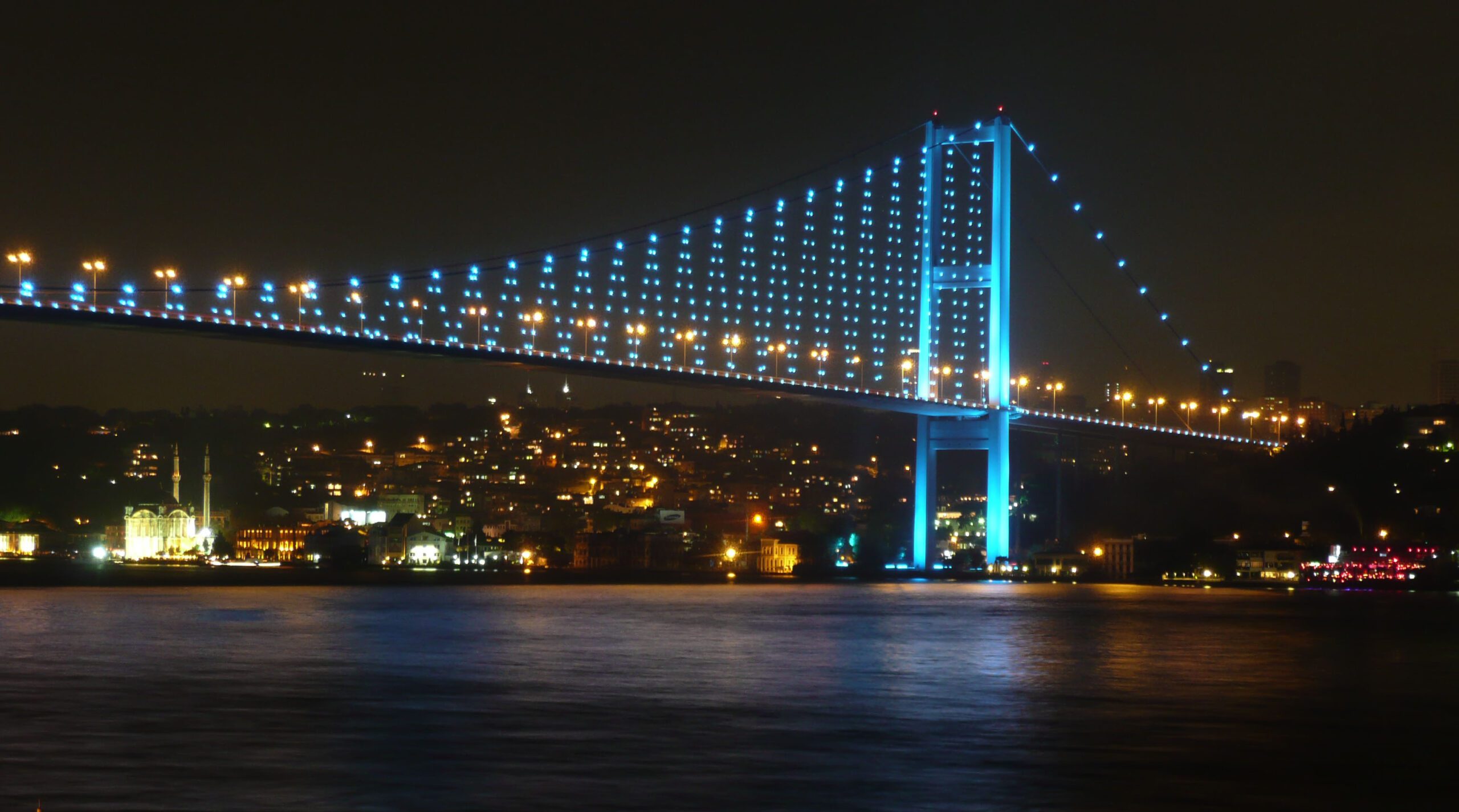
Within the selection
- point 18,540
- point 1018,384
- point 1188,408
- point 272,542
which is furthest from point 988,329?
point 272,542

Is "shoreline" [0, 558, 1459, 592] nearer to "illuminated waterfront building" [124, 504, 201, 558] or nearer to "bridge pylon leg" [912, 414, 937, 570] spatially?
"bridge pylon leg" [912, 414, 937, 570]

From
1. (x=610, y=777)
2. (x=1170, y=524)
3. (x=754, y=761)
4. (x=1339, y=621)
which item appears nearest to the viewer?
(x=610, y=777)

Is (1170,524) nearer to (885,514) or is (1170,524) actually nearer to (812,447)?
(885,514)

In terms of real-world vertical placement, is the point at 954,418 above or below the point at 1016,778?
above

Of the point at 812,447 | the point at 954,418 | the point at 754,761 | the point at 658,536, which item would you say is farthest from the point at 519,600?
the point at 812,447

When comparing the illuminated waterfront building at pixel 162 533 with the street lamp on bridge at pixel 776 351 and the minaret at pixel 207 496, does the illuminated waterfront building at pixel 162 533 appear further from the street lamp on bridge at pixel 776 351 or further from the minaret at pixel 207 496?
the street lamp on bridge at pixel 776 351

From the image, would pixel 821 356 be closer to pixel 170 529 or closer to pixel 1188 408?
pixel 1188 408
